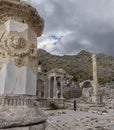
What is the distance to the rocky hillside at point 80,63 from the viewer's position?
6078cm

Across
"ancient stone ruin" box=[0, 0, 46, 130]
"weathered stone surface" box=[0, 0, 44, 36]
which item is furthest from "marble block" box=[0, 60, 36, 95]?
"weathered stone surface" box=[0, 0, 44, 36]

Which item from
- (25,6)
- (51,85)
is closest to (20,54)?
(25,6)

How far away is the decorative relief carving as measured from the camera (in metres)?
3.53

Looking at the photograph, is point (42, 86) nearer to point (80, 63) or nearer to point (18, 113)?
point (18, 113)

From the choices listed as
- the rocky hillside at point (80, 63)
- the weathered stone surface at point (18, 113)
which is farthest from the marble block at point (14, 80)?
the rocky hillside at point (80, 63)

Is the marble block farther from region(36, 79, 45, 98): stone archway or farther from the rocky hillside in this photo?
the rocky hillside

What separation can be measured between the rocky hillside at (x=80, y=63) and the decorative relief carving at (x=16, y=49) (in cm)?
5202

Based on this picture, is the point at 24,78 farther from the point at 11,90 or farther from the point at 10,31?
the point at 10,31

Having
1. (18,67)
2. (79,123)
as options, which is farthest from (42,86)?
(18,67)

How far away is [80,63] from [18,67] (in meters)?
73.3

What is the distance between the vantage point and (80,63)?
7619 cm

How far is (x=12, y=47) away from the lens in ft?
11.6

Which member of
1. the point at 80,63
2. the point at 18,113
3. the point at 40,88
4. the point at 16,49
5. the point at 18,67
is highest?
the point at 80,63

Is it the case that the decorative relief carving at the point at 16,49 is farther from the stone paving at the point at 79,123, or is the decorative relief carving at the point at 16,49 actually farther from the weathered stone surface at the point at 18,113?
the stone paving at the point at 79,123
